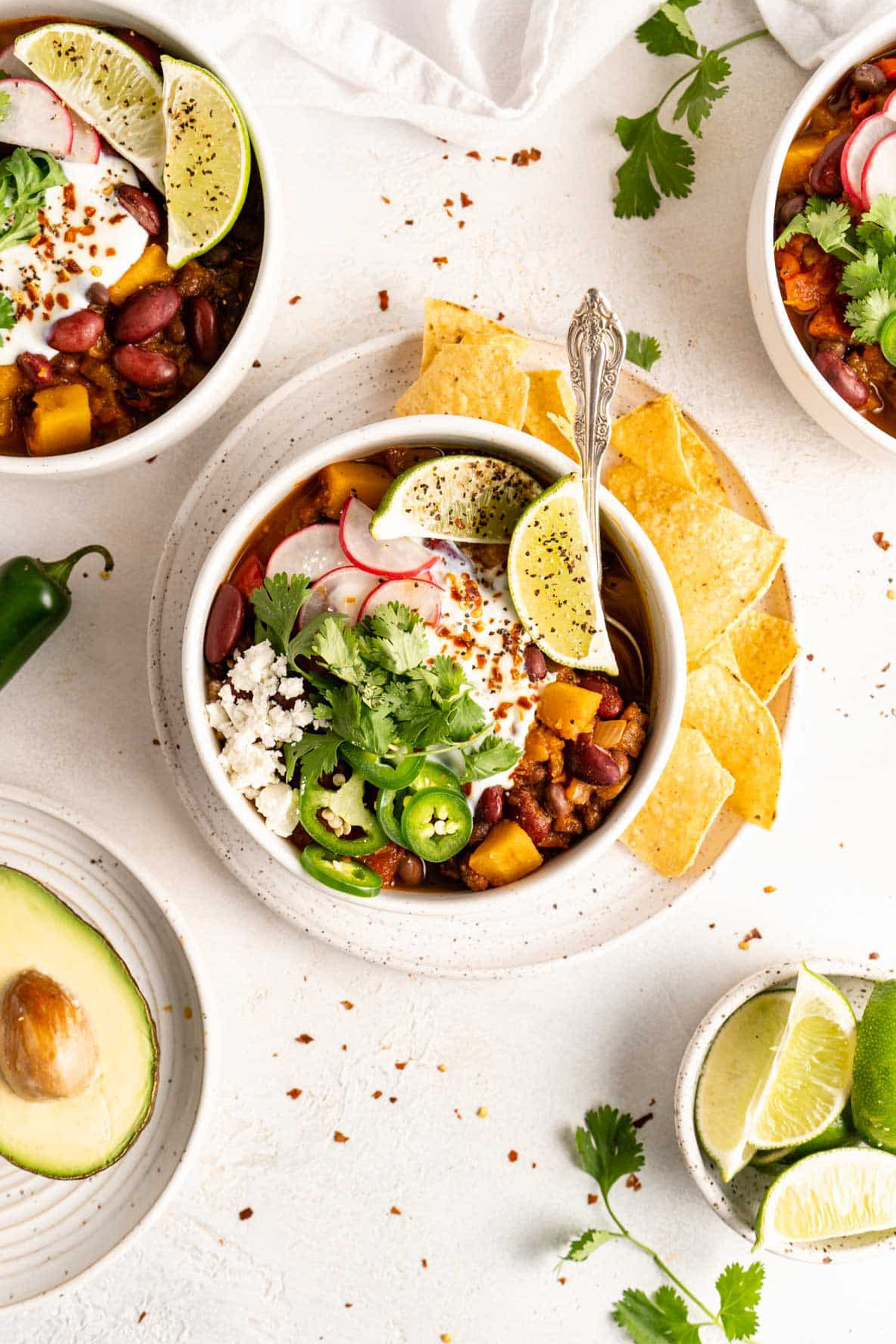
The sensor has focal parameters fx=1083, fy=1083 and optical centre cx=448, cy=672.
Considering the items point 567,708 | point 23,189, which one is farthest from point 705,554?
point 23,189

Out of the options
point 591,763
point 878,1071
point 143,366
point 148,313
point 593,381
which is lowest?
point 878,1071

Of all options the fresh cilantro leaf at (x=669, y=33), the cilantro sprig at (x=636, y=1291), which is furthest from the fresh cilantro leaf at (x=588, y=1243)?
the fresh cilantro leaf at (x=669, y=33)

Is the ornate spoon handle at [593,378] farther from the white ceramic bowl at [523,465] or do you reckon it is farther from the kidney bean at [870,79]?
the kidney bean at [870,79]

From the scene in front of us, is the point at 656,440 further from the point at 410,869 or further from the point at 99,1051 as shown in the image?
the point at 99,1051

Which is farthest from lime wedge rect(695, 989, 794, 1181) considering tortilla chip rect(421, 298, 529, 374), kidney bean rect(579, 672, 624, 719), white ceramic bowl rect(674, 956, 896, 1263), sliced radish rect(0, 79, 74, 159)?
sliced radish rect(0, 79, 74, 159)

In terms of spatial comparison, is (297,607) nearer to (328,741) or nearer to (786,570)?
(328,741)
